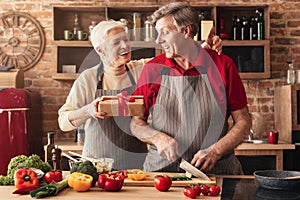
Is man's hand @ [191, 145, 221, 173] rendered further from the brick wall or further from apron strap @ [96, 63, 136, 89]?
the brick wall

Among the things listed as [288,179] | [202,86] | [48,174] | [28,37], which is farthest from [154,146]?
[28,37]

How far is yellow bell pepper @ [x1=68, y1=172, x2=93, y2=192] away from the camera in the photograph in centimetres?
245

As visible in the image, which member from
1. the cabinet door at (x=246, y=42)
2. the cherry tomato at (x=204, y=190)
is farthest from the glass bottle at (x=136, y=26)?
the cherry tomato at (x=204, y=190)

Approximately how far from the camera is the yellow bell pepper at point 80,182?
8.04 ft

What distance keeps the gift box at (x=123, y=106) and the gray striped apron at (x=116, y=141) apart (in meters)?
0.58

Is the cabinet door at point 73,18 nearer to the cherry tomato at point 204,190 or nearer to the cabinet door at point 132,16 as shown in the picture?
the cabinet door at point 132,16

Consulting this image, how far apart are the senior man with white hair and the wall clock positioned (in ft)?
8.37

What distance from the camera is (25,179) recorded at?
2.47 meters

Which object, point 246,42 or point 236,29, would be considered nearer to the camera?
point 246,42

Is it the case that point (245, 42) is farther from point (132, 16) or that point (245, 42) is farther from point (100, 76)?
point (100, 76)

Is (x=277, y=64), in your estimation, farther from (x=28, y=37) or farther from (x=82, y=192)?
(x=82, y=192)

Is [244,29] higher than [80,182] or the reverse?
higher

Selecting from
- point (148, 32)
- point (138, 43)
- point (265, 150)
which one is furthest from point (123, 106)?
point (148, 32)

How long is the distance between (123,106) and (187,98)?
1.90 feet
